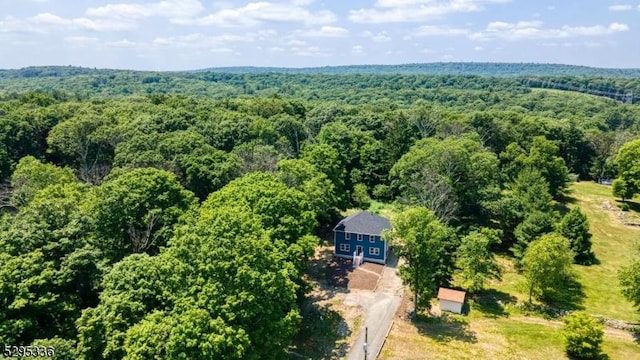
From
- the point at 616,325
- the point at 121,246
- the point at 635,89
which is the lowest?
the point at 616,325

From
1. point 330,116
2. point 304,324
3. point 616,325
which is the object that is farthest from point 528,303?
point 330,116

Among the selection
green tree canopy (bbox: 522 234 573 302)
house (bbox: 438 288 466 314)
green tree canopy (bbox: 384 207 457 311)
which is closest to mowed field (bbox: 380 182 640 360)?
house (bbox: 438 288 466 314)

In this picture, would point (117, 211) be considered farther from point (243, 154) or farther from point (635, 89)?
point (635, 89)

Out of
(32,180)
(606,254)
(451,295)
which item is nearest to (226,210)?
(451,295)

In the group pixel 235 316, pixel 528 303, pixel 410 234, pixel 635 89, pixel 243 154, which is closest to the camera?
pixel 235 316

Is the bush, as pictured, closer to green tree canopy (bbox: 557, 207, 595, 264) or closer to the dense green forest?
the dense green forest

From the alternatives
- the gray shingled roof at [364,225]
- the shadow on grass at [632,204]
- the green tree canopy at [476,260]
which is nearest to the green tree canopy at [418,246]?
the green tree canopy at [476,260]
